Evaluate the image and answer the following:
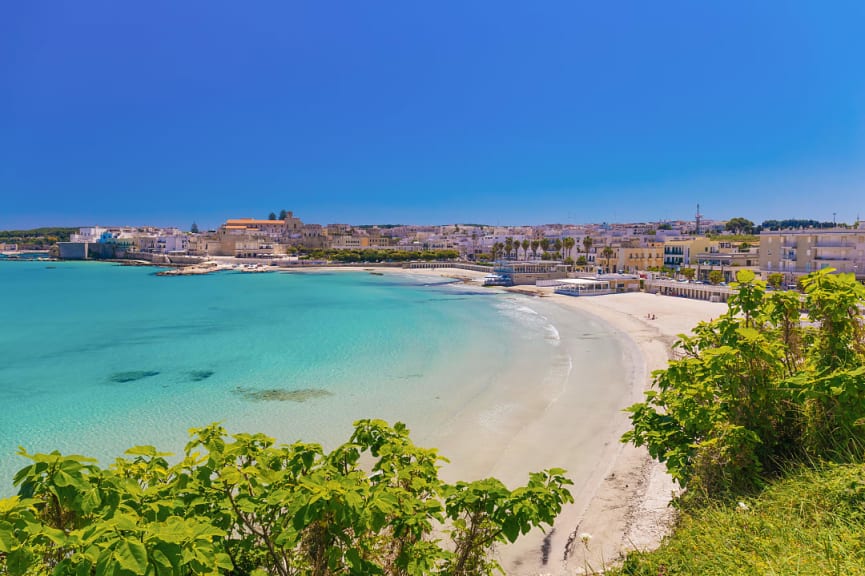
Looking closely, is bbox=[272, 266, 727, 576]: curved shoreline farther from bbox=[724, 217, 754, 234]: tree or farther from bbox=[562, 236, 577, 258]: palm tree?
bbox=[724, 217, 754, 234]: tree

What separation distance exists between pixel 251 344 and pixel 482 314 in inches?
738

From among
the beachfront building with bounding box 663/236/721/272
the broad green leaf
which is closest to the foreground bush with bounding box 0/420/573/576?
the broad green leaf

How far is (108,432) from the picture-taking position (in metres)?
15.3

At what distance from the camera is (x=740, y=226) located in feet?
417

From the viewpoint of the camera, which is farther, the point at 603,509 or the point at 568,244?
the point at 568,244

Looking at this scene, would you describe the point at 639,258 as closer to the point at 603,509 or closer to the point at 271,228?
the point at 603,509

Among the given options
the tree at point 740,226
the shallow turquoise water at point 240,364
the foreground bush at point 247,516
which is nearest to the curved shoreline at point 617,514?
the foreground bush at point 247,516

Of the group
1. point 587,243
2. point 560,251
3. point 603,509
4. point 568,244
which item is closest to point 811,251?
point 603,509

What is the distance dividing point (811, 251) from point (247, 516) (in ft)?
178

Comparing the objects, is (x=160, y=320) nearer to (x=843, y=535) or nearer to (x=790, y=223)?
(x=843, y=535)

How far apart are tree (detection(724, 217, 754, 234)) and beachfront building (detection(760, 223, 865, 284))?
82.7 metres

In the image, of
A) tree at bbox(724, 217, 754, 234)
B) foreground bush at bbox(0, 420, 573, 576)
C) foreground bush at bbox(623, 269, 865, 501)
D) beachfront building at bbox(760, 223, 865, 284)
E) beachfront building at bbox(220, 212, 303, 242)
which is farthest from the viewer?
beachfront building at bbox(220, 212, 303, 242)

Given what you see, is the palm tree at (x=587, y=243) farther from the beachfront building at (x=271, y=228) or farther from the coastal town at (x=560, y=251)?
the beachfront building at (x=271, y=228)

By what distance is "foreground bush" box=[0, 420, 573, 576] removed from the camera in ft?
9.57
